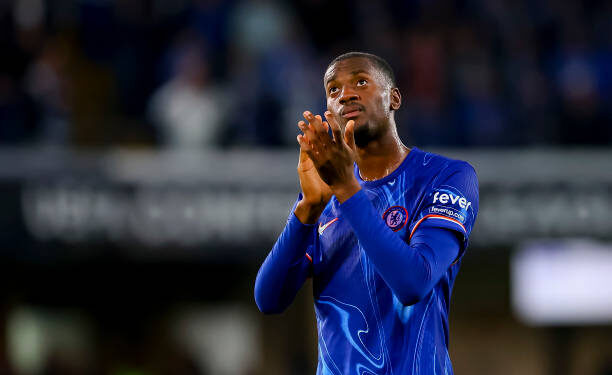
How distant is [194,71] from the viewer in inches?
361

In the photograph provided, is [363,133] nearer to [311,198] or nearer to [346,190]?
[311,198]

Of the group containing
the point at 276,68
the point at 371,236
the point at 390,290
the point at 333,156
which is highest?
the point at 276,68

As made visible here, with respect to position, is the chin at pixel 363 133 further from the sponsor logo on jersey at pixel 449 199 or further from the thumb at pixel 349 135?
the sponsor logo on jersey at pixel 449 199

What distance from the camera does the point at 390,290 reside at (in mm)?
2898

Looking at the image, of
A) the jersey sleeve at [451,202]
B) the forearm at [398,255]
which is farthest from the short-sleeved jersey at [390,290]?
the forearm at [398,255]

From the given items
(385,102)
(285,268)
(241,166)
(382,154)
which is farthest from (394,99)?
(241,166)

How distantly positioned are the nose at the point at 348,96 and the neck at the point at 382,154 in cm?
18

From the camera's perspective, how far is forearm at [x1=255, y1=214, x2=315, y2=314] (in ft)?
10.1

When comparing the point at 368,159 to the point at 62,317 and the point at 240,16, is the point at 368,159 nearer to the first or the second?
the point at 240,16

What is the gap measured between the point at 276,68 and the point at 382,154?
6607 millimetres

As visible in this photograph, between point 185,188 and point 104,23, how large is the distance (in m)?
2.67

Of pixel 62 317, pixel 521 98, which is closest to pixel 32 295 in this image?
pixel 62 317

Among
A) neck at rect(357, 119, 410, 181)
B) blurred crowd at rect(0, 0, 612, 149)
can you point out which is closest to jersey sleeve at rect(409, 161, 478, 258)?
neck at rect(357, 119, 410, 181)

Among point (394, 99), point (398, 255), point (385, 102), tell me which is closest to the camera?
point (398, 255)
